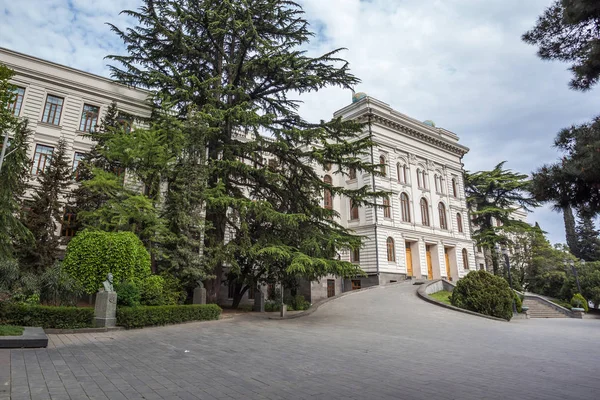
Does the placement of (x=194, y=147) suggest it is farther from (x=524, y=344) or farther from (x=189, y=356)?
(x=524, y=344)

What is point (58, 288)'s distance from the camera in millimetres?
11859

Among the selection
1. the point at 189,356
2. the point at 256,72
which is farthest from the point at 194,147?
the point at 189,356

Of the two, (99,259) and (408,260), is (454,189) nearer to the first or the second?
(408,260)

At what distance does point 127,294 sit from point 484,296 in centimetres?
1682

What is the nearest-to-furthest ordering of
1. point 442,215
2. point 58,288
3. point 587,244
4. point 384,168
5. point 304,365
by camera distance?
point 304,365, point 58,288, point 384,168, point 442,215, point 587,244

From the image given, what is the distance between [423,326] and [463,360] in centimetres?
642

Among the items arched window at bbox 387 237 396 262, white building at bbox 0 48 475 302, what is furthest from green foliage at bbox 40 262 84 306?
arched window at bbox 387 237 396 262

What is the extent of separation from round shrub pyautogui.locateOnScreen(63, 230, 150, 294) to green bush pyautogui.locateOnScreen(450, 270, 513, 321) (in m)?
16.4

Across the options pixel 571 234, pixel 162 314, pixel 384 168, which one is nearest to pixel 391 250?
pixel 384 168

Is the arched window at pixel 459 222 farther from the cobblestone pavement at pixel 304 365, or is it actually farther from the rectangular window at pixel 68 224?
the rectangular window at pixel 68 224

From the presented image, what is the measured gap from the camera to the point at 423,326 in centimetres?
1383

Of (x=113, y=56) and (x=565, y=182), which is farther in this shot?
(x=113, y=56)

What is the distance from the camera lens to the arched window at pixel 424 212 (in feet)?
119

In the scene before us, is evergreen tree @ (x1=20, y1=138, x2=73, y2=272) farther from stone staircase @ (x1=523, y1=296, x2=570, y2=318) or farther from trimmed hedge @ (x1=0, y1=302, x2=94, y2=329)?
stone staircase @ (x1=523, y1=296, x2=570, y2=318)
